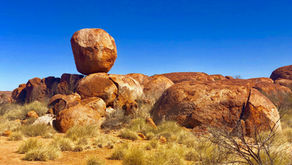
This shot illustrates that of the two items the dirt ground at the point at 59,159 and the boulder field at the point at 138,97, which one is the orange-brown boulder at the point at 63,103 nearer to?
the boulder field at the point at 138,97

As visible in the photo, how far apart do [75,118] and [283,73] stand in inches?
1093

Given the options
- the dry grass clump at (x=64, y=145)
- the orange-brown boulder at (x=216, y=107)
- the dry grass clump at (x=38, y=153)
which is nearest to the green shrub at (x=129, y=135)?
the orange-brown boulder at (x=216, y=107)

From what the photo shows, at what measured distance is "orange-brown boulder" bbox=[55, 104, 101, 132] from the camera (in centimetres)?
900

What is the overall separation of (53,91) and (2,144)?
9.49 metres

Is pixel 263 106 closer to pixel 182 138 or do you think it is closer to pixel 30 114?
pixel 182 138

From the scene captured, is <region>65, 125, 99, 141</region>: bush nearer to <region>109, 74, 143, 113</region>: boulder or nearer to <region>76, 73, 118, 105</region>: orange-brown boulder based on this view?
<region>109, 74, 143, 113</region>: boulder

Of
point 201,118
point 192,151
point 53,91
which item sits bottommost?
point 192,151

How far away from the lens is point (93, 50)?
13.3 metres

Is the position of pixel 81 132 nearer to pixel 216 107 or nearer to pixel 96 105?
pixel 96 105

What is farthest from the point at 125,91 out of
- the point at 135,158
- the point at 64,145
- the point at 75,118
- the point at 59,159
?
the point at 135,158

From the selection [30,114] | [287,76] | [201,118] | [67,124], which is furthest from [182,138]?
[287,76]

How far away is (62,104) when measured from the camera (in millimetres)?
10688

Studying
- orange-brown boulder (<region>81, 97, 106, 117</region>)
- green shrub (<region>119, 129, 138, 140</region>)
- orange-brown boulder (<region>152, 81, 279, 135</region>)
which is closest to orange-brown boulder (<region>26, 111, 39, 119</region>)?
orange-brown boulder (<region>81, 97, 106, 117</region>)

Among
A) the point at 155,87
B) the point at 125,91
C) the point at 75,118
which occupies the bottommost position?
the point at 75,118
